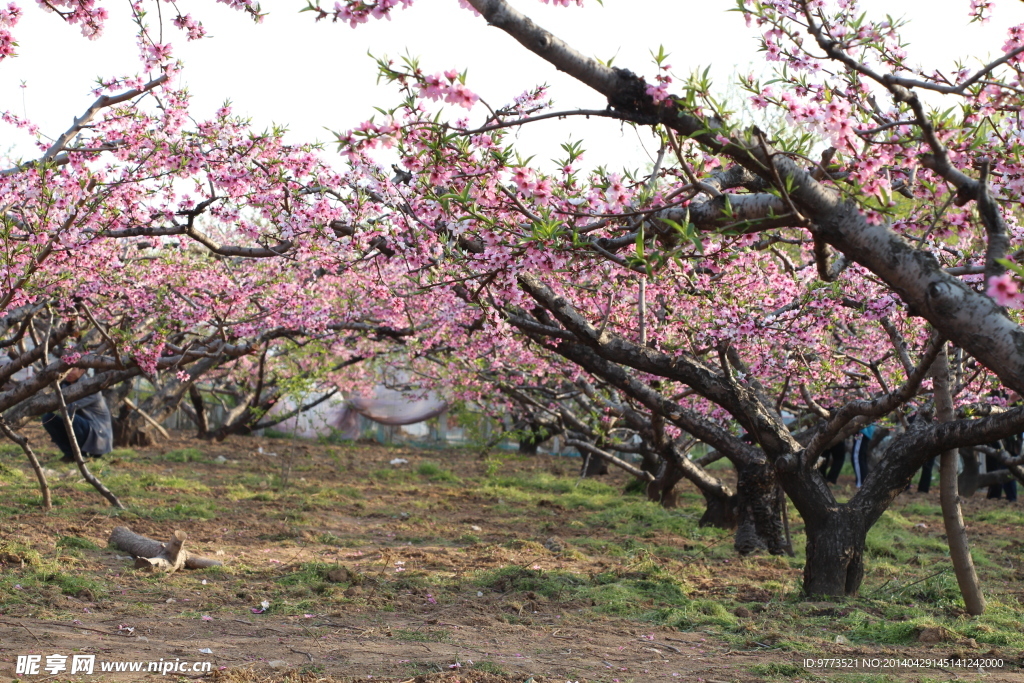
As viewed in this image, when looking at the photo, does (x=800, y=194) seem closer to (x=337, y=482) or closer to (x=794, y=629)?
(x=794, y=629)

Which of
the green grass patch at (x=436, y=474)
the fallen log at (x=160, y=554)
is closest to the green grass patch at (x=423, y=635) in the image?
the fallen log at (x=160, y=554)

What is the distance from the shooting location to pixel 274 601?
587 cm

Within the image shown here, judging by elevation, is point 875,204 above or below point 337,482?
above

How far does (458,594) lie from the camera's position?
646 centimetres

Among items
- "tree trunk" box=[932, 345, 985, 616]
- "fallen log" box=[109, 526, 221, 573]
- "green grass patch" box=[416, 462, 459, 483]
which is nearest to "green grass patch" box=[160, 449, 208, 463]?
"green grass patch" box=[416, 462, 459, 483]

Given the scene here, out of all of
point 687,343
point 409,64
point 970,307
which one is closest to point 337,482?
point 687,343

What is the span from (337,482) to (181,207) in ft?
22.2

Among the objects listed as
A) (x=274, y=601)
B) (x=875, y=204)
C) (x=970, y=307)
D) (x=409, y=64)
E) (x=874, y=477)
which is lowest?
(x=274, y=601)

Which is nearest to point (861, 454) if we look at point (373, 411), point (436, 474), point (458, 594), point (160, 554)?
point (436, 474)

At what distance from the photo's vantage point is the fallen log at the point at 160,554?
6547 mm

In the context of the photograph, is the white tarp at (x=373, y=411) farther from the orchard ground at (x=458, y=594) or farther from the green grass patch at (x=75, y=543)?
the green grass patch at (x=75, y=543)

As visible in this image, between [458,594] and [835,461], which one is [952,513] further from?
[835,461]

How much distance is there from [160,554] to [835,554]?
5118 mm

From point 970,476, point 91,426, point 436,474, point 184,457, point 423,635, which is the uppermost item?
point 970,476
